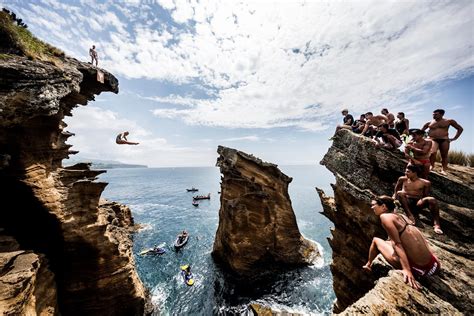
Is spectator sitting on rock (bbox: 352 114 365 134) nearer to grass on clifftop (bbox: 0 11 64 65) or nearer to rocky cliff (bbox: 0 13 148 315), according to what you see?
rocky cliff (bbox: 0 13 148 315)

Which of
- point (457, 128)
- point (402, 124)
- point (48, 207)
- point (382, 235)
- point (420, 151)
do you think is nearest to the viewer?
point (420, 151)

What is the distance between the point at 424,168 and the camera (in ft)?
26.0

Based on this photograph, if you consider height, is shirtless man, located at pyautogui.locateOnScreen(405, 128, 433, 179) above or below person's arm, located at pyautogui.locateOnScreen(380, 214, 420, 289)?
above

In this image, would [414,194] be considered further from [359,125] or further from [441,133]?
[359,125]

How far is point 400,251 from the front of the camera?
5090 mm

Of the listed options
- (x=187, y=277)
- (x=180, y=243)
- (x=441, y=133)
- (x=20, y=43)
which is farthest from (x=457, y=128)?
(x=180, y=243)

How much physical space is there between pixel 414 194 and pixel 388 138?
11.4 feet

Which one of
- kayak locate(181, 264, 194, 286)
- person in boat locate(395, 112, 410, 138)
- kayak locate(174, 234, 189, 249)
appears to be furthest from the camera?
kayak locate(174, 234, 189, 249)

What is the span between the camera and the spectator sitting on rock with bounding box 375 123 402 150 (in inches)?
373

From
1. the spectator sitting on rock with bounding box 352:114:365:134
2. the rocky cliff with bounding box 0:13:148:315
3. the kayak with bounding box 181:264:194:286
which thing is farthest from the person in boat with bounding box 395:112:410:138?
the kayak with bounding box 181:264:194:286

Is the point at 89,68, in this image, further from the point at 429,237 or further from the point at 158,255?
the point at 158,255

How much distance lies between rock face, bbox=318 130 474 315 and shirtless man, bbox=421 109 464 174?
0.94 meters

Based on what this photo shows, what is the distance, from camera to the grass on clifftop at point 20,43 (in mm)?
9195

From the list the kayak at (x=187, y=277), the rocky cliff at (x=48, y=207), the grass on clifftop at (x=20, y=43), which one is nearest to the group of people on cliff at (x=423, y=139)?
the rocky cliff at (x=48, y=207)
